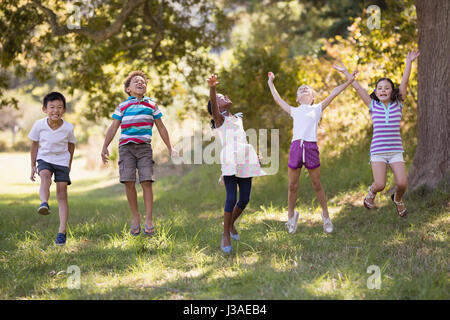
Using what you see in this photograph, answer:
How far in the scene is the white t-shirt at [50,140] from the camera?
201 inches

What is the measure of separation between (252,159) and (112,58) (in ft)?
20.8

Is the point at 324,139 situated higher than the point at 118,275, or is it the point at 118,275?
the point at 324,139

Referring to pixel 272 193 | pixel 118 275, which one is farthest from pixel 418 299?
pixel 272 193

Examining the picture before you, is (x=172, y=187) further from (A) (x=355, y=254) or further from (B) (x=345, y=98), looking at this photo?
(A) (x=355, y=254)

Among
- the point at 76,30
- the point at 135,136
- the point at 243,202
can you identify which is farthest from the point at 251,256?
the point at 76,30

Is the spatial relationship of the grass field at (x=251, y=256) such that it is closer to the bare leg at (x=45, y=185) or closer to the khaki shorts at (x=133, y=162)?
the bare leg at (x=45, y=185)

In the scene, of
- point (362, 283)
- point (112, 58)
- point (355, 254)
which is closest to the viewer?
point (362, 283)

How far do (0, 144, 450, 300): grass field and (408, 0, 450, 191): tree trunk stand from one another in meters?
0.34

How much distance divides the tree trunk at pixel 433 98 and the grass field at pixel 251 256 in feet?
1.10

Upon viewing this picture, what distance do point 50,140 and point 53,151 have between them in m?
0.12

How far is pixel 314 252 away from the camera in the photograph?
4.47 m

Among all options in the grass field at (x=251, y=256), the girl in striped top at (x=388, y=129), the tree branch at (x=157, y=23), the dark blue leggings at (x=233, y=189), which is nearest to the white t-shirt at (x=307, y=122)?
the girl in striped top at (x=388, y=129)

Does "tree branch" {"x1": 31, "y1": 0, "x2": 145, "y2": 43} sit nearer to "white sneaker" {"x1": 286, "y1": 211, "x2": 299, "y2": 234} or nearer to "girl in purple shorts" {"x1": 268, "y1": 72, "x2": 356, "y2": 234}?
"girl in purple shorts" {"x1": 268, "y1": 72, "x2": 356, "y2": 234}
